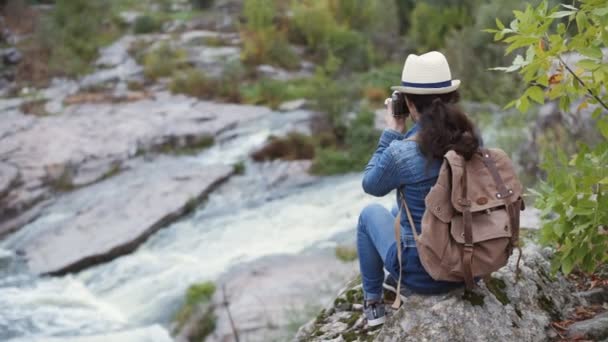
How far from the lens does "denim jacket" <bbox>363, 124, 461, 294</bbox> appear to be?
2664mm

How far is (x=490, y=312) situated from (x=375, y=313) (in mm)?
593

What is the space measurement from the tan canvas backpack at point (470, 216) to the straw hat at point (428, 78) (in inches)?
12.0

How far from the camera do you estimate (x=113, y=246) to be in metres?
8.39

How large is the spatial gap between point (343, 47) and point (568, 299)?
15.6 m

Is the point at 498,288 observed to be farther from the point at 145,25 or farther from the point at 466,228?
the point at 145,25

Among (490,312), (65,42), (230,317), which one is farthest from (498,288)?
(65,42)

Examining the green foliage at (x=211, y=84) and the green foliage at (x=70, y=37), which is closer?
the green foliage at (x=211, y=84)

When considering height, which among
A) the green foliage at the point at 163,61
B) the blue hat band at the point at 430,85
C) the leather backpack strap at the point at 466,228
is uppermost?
the blue hat band at the point at 430,85

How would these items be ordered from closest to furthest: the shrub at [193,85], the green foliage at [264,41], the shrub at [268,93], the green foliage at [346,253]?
the green foliage at [346,253]
the shrub at [268,93]
the shrub at [193,85]
the green foliage at [264,41]

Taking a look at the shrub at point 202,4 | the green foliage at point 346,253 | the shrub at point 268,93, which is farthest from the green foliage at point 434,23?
the green foliage at point 346,253

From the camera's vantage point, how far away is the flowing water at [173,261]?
652cm

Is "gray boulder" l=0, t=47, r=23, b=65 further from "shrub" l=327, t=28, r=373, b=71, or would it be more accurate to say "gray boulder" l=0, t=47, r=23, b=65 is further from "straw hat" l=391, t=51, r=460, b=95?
"straw hat" l=391, t=51, r=460, b=95

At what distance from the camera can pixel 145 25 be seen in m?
22.8

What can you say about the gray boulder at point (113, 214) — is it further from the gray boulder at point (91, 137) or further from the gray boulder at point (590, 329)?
the gray boulder at point (590, 329)
